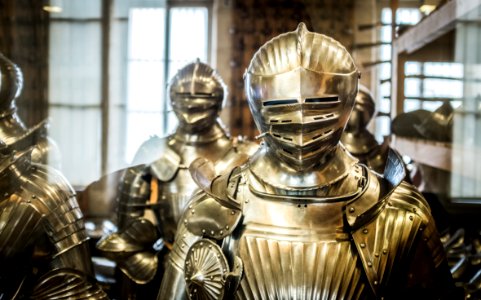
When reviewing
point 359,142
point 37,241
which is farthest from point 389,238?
point 359,142

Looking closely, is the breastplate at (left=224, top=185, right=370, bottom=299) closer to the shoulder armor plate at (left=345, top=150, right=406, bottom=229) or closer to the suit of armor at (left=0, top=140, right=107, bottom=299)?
the shoulder armor plate at (left=345, top=150, right=406, bottom=229)

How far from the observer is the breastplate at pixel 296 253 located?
70.3 inches

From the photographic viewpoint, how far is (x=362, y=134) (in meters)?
3.88

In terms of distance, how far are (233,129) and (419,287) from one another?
8.63 ft

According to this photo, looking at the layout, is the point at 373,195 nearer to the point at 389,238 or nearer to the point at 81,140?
the point at 389,238

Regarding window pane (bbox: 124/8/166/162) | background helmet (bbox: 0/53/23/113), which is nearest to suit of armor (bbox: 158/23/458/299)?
background helmet (bbox: 0/53/23/113)

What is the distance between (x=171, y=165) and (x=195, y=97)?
0.36 metres

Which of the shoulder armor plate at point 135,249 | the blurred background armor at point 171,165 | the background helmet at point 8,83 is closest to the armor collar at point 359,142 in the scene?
the blurred background armor at point 171,165

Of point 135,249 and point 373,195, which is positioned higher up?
point 373,195

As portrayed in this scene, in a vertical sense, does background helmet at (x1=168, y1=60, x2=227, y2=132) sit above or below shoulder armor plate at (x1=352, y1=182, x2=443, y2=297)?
above

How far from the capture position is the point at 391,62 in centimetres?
368

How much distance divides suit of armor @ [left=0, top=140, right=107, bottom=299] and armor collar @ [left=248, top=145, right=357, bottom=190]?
839mm

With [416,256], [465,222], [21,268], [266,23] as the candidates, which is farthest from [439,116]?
[21,268]

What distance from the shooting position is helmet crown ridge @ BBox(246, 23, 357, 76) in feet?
5.96
